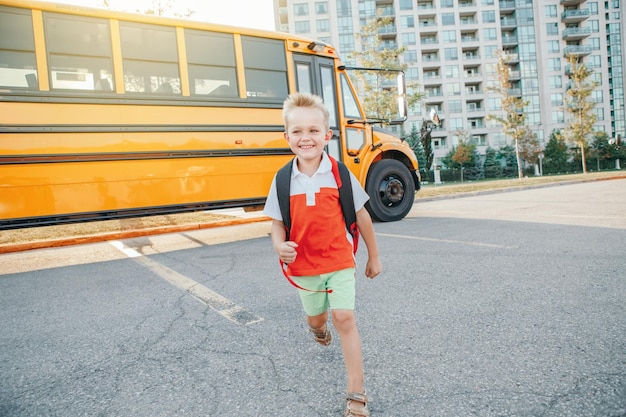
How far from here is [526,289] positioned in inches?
103

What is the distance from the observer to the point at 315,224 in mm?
1609

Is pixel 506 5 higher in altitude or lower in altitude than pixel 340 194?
higher

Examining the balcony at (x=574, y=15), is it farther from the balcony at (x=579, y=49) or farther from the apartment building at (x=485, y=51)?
the balcony at (x=579, y=49)

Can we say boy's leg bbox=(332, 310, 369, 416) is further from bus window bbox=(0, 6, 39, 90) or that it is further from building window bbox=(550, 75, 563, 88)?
→ building window bbox=(550, 75, 563, 88)

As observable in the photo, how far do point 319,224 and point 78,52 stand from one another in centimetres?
410

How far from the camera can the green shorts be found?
1.53 meters

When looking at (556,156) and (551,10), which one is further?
(551,10)

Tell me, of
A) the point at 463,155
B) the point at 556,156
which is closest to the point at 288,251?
the point at 463,155

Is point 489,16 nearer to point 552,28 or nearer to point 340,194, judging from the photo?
point 552,28

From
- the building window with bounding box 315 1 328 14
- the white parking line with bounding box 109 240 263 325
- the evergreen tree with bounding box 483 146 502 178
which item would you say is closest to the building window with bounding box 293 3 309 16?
the building window with bounding box 315 1 328 14

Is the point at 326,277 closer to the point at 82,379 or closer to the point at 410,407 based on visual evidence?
the point at 410,407

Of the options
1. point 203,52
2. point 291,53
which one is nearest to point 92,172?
point 203,52

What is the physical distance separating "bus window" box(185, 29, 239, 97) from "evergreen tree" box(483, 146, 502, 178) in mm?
48505

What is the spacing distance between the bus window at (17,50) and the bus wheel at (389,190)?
4402mm
